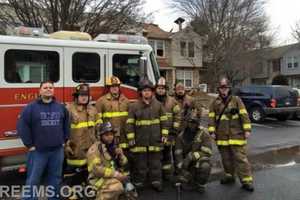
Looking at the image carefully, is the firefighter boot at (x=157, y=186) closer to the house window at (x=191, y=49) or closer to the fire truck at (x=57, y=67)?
the fire truck at (x=57, y=67)

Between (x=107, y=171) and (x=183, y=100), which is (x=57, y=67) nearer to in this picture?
(x=183, y=100)

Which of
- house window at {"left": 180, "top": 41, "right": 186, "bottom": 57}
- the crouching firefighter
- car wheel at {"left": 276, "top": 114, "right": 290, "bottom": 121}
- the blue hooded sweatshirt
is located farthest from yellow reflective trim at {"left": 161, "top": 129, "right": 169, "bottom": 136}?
house window at {"left": 180, "top": 41, "right": 186, "bottom": 57}

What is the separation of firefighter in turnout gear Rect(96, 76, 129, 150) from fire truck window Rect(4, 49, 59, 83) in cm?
138

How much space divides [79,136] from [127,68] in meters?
2.75

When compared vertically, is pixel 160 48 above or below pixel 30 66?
above

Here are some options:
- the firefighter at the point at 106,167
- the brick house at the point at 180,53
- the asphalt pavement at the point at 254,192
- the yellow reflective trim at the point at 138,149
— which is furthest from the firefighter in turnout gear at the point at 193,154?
the brick house at the point at 180,53

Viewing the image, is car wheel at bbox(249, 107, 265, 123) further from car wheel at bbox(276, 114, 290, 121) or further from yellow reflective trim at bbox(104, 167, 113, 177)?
yellow reflective trim at bbox(104, 167, 113, 177)

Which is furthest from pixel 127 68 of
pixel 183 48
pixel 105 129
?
pixel 183 48

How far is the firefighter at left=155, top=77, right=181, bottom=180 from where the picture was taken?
26.3 ft

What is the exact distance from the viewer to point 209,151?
743cm

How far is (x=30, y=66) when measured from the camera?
26.6ft

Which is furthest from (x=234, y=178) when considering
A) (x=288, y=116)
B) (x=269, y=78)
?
(x=269, y=78)

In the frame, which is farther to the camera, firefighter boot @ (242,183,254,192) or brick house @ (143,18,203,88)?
brick house @ (143,18,203,88)

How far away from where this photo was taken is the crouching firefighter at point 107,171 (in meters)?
5.73
